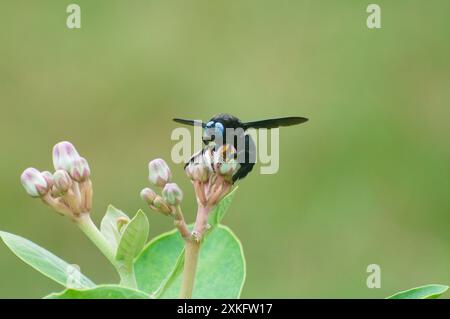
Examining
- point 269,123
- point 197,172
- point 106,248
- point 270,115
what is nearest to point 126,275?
point 106,248

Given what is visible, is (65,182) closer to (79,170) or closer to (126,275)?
(79,170)

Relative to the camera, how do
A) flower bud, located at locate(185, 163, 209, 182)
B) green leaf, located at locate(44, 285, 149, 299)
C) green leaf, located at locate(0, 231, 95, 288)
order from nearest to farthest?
green leaf, located at locate(44, 285, 149, 299) < green leaf, located at locate(0, 231, 95, 288) < flower bud, located at locate(185, 163, 209, 182)

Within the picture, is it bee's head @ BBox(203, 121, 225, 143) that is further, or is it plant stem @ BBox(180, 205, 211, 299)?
bee's head @ BBox(203, 121, 225, 143)

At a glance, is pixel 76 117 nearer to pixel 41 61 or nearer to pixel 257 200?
pixel 41 61

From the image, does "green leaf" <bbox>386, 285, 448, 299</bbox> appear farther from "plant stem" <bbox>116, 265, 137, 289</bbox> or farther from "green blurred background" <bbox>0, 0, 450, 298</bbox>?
"green blurred background" <bbox>0, 0, 450, 298</bbox>

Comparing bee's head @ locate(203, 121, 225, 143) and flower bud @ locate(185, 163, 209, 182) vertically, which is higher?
bee's head @ locate(203, 121, 225, 143)

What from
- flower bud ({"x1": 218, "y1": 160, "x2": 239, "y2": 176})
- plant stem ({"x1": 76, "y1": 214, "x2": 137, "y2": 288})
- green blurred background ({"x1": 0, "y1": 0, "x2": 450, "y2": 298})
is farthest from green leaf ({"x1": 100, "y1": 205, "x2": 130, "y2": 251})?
green blurred background ({"x1": 0, "y1": 0, "x2": 450, "y2": 298})

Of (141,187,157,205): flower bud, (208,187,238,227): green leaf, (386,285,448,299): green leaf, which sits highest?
(141,187,157,205): flower bud

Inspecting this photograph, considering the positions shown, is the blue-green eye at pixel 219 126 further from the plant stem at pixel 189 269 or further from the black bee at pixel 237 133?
the plant stem at pixel 189 269
